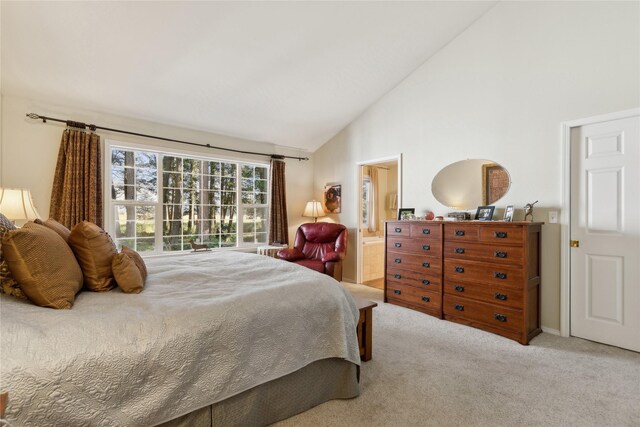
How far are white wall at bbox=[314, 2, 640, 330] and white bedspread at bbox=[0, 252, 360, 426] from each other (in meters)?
2.46

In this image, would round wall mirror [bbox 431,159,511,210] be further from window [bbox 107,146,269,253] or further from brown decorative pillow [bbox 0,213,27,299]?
brown decorative pillow [bbox 0,213,27,299]

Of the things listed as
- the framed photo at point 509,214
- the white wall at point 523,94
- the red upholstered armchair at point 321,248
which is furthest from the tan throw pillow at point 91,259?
the white wall at point 523,94

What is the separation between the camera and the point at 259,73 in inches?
142

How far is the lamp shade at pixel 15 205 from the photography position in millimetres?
2398

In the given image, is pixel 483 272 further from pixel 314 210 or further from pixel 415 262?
pixel 314 210

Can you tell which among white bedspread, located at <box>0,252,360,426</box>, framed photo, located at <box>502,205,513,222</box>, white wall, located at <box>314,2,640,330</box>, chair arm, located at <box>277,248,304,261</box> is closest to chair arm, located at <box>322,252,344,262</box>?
chair arm, located at <box>277,248,304,261</box>

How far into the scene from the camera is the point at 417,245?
11.6 ft

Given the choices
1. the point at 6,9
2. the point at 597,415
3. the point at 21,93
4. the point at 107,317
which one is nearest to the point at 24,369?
the point at 107,317

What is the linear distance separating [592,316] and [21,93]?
596 centimetres

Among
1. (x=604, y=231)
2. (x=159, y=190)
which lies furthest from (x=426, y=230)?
(x=159, y=190)

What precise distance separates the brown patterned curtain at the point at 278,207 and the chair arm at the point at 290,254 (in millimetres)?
508

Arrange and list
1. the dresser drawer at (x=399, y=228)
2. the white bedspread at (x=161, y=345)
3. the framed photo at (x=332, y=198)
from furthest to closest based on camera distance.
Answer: the framed photo at (x=332, y=198), the dresser drawer at (x=399, y=228), the white bedspread at (x=161, y=345)

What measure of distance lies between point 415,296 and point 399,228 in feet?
2.65

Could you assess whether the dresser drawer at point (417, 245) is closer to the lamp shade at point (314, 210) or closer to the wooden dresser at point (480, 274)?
the wooden dresser at point (480, 274)
